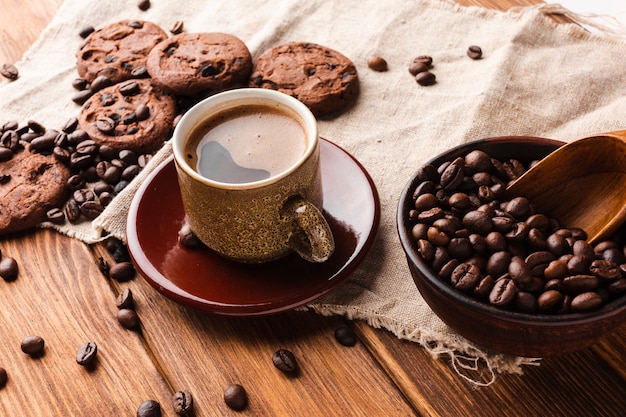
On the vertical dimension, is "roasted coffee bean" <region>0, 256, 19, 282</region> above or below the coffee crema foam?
below

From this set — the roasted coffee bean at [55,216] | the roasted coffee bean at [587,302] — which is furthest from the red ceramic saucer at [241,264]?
the roasted coffee bean at [587,302]

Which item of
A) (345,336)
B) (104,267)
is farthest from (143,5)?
(345,336)

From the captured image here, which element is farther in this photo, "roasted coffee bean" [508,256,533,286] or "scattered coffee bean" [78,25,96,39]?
"scattered coffee bean" [78,25,96,39]

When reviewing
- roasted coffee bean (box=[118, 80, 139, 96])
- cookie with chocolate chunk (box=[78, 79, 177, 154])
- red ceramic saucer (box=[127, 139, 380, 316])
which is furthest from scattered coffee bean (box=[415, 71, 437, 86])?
roasted coffee bean (box=[118, 80, 139, 96])

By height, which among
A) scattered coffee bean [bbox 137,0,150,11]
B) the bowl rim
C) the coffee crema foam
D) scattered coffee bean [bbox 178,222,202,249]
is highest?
the coffee crema foam

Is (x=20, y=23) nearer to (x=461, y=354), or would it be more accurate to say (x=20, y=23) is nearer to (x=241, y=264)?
(x=241, y=264)

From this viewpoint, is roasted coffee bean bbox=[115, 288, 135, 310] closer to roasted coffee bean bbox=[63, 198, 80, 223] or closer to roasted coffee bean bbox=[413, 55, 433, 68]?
roasted coffee bean bbox=[63, 198, 80, 223]

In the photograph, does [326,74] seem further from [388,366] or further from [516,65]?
[388,366]
